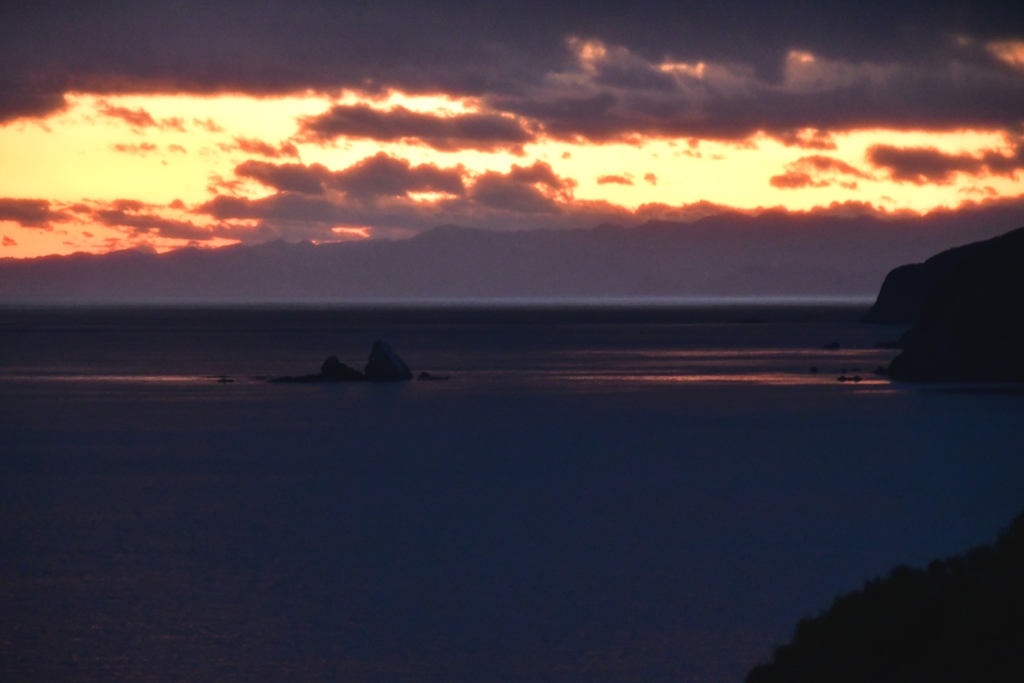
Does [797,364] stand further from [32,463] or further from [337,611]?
[337,611]

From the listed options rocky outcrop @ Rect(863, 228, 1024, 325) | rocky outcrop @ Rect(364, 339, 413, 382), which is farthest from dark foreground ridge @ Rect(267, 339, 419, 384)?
rocky outcrop @ Rect(863, 228, 1024, 325)

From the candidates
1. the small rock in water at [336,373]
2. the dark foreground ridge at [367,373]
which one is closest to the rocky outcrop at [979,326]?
the dark foreground ridge at [367,373]

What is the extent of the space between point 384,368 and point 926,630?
55.0 metres

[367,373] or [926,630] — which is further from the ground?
[367,373]

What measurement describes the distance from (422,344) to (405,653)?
99308 mm

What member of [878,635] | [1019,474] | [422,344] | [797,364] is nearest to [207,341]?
[422,344]

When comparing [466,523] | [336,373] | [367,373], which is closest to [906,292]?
[367,373]

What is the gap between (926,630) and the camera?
11.7 metres

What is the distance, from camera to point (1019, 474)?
1268 inches

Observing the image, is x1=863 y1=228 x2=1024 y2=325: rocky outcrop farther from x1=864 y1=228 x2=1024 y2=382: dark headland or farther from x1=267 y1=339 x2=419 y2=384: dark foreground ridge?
x1=267 y1=339 x2=419 y2=384: dark foreground ridge

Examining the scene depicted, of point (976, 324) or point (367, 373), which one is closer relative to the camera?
point (976, 324)

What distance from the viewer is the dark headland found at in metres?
61.0

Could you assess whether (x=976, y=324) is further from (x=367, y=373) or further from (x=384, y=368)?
(x=367, y=373)

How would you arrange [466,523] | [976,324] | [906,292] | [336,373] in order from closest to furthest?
[466,523]
[976,324]
[336,373]
[906,292]
